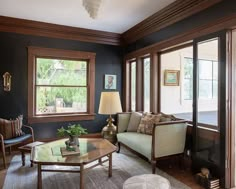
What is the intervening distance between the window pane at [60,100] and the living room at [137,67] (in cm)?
2

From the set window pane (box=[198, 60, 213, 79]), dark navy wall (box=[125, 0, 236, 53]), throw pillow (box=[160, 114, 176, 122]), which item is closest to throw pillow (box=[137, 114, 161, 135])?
throw pillow (box=[160, 114, 176, 122])

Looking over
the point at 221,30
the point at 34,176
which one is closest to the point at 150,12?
the point at 221,30

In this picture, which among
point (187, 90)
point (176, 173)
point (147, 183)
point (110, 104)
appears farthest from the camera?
point (187, 90)

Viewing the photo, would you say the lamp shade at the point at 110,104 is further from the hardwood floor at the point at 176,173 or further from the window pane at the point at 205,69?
the window pane at the point at 205,69

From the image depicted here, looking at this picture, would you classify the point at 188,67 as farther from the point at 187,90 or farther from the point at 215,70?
the point at 215,70

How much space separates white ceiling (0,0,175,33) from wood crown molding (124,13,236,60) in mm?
593

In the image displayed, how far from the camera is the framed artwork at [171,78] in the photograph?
4.44 m

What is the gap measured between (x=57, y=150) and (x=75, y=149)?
0.26m

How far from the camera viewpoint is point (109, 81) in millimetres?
5223

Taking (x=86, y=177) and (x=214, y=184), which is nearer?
(x=214, y=184)

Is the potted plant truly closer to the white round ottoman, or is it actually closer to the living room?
the white round ottoman

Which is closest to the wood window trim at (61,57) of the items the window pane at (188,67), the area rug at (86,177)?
the area rug at (86,177)

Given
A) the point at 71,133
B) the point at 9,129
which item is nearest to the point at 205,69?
the point at 71,133

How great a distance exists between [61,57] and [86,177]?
9.50 ft
